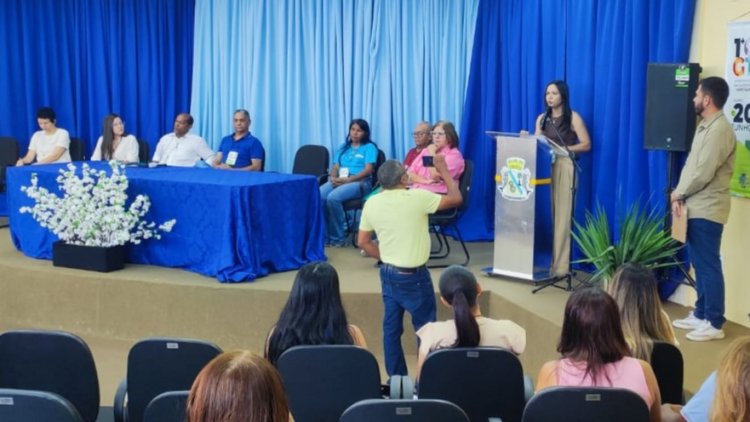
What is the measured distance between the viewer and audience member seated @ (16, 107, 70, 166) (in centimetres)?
859

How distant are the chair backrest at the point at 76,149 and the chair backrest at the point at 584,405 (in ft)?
24.1

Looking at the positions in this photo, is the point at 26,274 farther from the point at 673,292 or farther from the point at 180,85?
the point at 673,292

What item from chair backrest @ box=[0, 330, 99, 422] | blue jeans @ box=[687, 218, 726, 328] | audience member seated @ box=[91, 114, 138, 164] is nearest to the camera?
chair backrest @ box=[0, 330, 99, 422]

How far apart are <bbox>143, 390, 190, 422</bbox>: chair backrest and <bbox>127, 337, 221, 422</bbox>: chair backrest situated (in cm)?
55

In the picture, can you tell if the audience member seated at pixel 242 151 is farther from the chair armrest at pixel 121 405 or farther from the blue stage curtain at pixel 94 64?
the chair armrest at pixel 121 405

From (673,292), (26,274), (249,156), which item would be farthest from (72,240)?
(673,292)

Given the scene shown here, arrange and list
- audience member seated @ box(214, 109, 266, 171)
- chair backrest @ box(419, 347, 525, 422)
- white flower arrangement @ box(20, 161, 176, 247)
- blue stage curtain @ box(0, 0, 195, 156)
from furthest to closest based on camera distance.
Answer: blue stage curtain @ box(0, 0, 195, 156) → audience member seated @ box(214, 109, 266, 171) → white flower arrangement @ box(20, 161, 176, 247) → chair backrest @ box(419, 347, 525, 422)

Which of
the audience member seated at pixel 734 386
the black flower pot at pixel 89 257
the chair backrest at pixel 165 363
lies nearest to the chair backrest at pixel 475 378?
the chair backrest at pixel 165 363

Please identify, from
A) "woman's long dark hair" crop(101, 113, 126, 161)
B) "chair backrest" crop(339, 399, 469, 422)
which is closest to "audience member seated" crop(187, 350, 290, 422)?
"chair backrest" crop(339, 399, 469, 422)

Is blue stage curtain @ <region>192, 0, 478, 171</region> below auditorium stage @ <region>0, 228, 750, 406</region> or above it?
above

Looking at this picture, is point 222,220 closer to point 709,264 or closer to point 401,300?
point 401,300

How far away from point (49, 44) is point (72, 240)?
3875 millimetres

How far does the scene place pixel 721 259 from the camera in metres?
5.20

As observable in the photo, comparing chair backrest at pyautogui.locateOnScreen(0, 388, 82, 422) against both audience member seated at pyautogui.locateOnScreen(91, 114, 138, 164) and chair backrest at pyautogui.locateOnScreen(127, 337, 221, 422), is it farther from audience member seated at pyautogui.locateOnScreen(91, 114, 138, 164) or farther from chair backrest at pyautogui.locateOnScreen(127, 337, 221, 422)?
audience member seated at pyautogui.locateOnScreen(91, 114, 138, 164)
